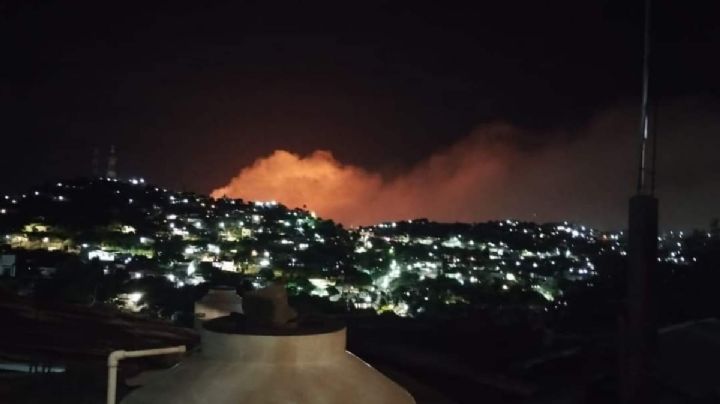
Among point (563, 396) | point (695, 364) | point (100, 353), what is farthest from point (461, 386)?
point (100, 353)

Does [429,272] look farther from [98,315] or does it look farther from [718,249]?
[98,315]

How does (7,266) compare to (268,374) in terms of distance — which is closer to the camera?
(268,374)

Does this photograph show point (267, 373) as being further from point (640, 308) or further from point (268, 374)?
point (640, 308)

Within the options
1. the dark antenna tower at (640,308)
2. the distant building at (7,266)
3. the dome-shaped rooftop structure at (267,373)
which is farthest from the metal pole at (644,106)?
the distant building at (7,266)

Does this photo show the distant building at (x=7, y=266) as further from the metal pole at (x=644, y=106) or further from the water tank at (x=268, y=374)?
the water tank at (x=268, y=374)

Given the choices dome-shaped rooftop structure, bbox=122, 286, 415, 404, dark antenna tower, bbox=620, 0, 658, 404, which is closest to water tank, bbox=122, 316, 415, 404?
dome-shaped rooftop structure, bbox=122, 286, 415, 404

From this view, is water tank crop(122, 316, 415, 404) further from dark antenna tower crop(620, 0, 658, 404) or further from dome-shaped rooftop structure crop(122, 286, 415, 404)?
dark antenna tower crop(620, 0, 658, 404)

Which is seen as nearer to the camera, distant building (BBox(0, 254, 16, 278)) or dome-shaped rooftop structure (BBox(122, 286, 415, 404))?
dome-shaped rooftop structure (BBox(122, 286, 415, 404))

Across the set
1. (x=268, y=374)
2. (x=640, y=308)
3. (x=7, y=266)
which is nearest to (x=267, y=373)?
(x=268, y=374)
